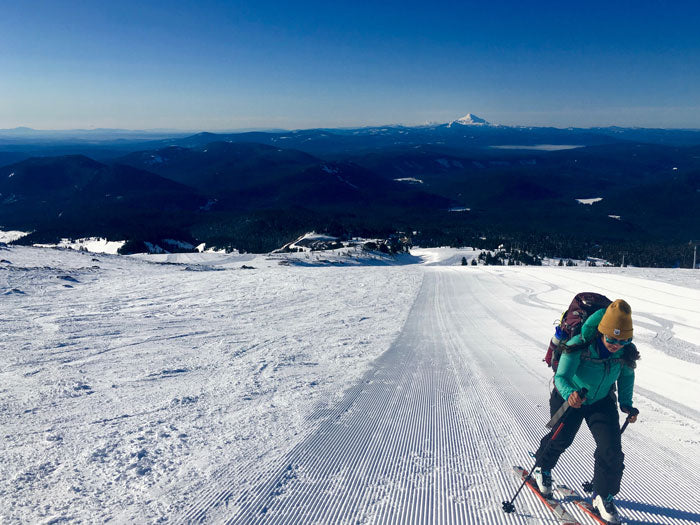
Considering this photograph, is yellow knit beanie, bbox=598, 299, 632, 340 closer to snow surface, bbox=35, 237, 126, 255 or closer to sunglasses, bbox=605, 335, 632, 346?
sunglasses, bbox=605, 335, 632, 346

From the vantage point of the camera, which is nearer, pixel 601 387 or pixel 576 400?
pixel 576 400

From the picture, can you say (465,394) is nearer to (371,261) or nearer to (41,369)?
(41,369)

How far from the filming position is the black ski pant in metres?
3.82

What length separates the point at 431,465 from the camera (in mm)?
4852

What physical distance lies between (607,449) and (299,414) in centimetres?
395

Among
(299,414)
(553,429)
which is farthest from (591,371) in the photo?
(299,414)

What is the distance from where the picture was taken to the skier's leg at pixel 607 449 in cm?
381

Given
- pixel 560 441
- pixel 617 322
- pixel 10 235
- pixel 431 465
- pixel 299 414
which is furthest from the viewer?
pixel 10 235

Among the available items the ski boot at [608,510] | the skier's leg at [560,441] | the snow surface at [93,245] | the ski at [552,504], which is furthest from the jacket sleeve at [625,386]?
the snow surface at [93,245]

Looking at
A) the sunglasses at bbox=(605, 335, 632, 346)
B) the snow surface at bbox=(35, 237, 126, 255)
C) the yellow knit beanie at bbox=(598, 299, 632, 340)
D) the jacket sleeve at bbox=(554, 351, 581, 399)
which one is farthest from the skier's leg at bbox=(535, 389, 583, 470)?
the snow surface at bbox=(35, 237, 126, 255)

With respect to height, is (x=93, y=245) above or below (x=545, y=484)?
below

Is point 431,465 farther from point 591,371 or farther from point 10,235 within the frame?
point 10,235

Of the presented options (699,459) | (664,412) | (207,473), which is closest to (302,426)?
(207,473)

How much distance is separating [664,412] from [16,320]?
48.1 ft
